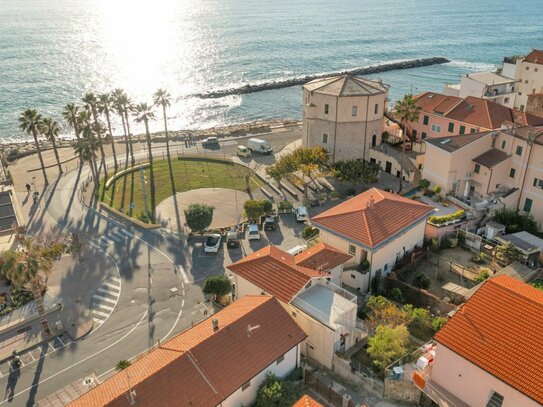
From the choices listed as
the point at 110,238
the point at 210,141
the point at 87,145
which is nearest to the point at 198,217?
the point at 110,238

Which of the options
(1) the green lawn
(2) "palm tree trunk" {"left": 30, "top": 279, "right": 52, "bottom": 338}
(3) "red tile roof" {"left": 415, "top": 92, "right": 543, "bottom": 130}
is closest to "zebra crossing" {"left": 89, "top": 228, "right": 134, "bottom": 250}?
(1) the green lawn

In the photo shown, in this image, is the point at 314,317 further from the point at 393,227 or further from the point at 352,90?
the point at 352,90

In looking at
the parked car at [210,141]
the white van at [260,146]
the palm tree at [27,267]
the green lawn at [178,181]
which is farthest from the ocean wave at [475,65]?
the palm tree at [27,267]

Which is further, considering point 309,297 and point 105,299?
point 105,299

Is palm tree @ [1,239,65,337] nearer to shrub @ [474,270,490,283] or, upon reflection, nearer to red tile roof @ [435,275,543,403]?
red tile roof @ [435,275,543,403]

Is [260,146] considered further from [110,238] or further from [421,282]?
[421,282]

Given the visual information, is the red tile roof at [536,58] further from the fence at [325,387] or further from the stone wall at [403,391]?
the fence at [325,387]

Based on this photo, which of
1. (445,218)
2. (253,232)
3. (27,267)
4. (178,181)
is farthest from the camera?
(178,181)
